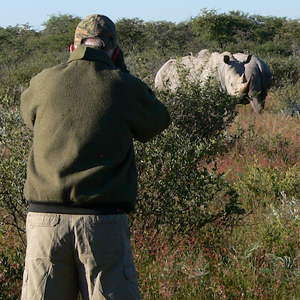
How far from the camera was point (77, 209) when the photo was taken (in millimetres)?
1952

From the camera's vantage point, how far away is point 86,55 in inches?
80.1


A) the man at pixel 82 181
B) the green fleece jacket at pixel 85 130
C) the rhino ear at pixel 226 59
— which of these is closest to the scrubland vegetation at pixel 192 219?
the man at pixel 82 181

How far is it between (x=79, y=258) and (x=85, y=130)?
56cm

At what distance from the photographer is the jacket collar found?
2035 millimetres

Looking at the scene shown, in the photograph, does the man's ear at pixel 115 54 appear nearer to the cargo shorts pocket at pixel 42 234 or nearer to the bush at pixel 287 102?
the cargo shorts pocket at pixel 42 234

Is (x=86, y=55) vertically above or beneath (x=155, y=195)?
above

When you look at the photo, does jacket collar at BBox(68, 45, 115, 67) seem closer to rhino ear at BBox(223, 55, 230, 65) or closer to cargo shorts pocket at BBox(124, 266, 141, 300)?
cargo shorts pocket at BBox(124, 266, 141, 300)

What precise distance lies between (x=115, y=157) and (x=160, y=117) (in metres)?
0.32

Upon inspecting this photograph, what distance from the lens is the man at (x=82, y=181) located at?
76.2 inches

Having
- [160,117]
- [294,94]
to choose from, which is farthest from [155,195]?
[294,94]

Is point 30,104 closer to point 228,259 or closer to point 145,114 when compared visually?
point 145,114

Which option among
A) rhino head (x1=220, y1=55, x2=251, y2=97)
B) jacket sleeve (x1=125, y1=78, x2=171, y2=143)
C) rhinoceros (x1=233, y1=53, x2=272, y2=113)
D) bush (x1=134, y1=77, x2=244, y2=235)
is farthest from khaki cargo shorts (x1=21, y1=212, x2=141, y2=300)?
rhinoceros (x1=233, y1=53, x2=272, y2=113)

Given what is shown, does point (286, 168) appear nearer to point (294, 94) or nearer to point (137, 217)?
point (137, 217)

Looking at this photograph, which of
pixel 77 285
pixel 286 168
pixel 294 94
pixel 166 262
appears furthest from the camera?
pixel 294 94
